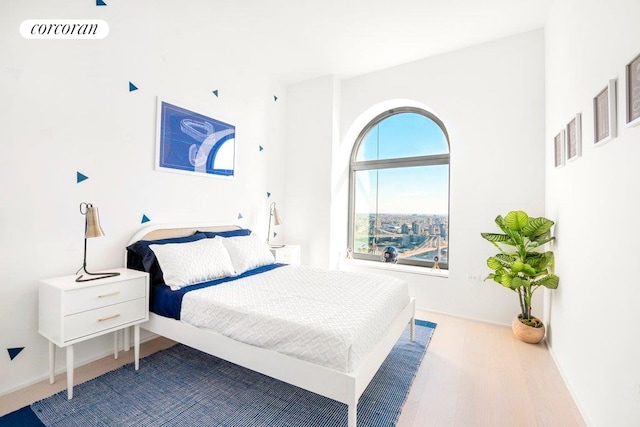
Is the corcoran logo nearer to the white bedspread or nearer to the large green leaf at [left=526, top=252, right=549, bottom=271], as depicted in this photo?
the white bedspread

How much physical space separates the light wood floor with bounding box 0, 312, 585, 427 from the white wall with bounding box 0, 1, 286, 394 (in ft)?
0.69

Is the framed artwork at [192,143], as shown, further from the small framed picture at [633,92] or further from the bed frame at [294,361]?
the small framed picture at [633,92]

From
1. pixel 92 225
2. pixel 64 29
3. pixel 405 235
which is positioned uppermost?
pixel 64 29

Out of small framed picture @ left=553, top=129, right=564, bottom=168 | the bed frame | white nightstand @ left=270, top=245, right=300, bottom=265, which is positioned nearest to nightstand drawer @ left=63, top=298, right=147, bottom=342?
the bed frame

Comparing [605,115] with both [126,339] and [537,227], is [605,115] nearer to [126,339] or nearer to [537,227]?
[537,227]

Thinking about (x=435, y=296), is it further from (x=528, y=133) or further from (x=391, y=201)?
(x=528, y=133)

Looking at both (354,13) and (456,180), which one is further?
(456,180)

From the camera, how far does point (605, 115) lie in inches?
60.2

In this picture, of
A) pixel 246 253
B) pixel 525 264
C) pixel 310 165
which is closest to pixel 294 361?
pixel 246 253

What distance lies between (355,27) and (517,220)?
2387 mm

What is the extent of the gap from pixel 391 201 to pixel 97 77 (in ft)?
11.1

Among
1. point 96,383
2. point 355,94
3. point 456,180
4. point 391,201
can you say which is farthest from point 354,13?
point 96,383

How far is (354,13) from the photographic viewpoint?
271 centimetres

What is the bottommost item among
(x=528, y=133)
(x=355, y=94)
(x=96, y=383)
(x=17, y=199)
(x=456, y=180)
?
(x=96, y=383)
